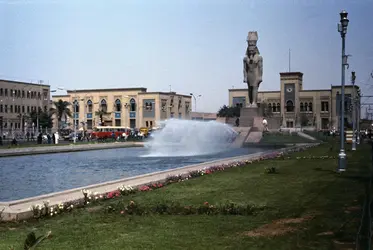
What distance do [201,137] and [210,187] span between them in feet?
93.7

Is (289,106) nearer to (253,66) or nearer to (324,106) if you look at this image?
(324,106)

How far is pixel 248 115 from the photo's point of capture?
171ft

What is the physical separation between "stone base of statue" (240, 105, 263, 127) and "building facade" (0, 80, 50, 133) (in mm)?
53039

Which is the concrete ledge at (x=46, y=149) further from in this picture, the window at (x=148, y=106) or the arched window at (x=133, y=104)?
the arched window at (x=133, y=104)

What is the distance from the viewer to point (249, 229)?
9281mm

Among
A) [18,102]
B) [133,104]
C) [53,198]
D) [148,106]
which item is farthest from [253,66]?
[133,104]

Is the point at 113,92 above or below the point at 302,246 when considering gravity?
above

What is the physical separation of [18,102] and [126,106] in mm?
26491

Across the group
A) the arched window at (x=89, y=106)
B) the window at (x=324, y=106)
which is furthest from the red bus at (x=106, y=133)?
the window at (x=324, y=106)

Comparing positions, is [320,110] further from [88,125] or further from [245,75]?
[245,75]

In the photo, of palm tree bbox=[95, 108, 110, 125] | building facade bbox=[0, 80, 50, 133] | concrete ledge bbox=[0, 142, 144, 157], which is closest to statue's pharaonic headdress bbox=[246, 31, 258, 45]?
concrete ledge bbox=[0, 142, 144, 157]

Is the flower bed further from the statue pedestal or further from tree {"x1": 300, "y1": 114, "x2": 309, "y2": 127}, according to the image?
tree {"x1": 300, "y1": 114, "x2": 309, "y2": 127}

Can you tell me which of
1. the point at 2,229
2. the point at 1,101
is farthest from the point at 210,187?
the point at 1,101

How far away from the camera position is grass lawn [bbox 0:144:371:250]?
8289mm
